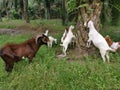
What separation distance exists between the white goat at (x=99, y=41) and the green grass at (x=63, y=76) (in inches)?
9.6

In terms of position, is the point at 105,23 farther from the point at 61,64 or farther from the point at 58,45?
the point at 61,64

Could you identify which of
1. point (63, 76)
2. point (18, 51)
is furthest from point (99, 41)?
point (18, 51)

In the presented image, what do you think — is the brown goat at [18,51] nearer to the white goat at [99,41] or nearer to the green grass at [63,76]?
the green grass at [63,76]

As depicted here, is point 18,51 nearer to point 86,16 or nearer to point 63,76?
point 63,76

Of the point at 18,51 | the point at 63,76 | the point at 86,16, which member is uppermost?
the point at 86,16

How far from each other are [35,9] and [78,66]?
22.7 m

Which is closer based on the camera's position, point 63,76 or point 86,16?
point 63,76

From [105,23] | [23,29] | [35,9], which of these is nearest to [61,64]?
[105,23]

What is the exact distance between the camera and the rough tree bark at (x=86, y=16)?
341 inches

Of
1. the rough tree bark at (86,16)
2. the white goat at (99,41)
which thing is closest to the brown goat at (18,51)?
the white goat at (99,41)

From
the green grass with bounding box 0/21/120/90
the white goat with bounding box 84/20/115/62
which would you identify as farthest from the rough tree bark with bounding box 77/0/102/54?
the green grass with bounding box 0/21/120/90

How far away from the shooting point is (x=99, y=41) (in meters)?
7.96

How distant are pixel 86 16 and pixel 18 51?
81.1 inches

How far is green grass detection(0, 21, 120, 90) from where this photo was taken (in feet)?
22.3
